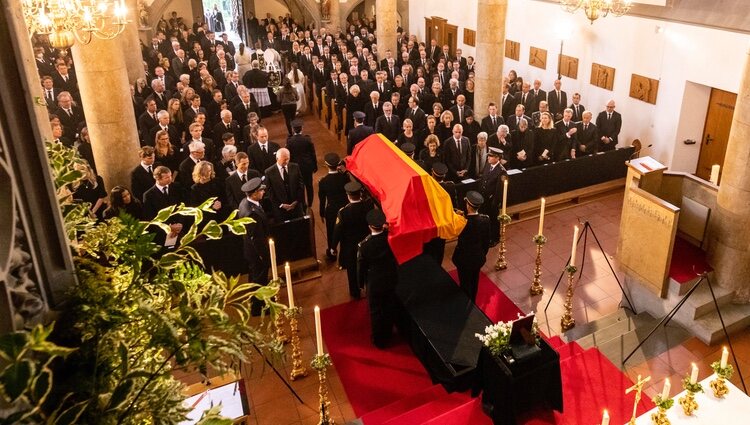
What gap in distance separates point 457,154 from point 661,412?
5190mm

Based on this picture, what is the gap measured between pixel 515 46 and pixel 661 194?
9138 mm

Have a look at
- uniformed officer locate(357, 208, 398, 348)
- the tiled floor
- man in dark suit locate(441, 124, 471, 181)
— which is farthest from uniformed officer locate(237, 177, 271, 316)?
man in dark suit locate(441, 124, 471, 181)

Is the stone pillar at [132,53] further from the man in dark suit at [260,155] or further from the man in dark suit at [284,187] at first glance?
the man in dark suit at [284,187]

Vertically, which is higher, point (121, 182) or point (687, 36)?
point (687, 36)

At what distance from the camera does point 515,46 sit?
1517 centimetres

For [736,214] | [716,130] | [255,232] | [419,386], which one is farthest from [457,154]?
[716,130]

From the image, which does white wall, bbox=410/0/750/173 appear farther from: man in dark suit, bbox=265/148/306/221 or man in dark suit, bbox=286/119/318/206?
man in dark suit, bbox=265/148/306/221

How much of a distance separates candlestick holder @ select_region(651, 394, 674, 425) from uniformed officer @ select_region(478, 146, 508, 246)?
154 inches

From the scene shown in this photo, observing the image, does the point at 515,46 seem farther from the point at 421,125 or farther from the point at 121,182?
the point at 121,182

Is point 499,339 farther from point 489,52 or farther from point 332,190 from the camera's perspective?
point 489,52

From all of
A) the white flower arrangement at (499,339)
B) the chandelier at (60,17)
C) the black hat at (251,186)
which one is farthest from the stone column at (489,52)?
the white flower arrangement at (499,339)

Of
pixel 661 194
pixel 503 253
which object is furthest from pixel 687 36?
pixel 503 253

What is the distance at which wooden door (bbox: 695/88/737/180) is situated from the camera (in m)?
9.95

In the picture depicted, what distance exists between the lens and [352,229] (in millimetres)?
6859
